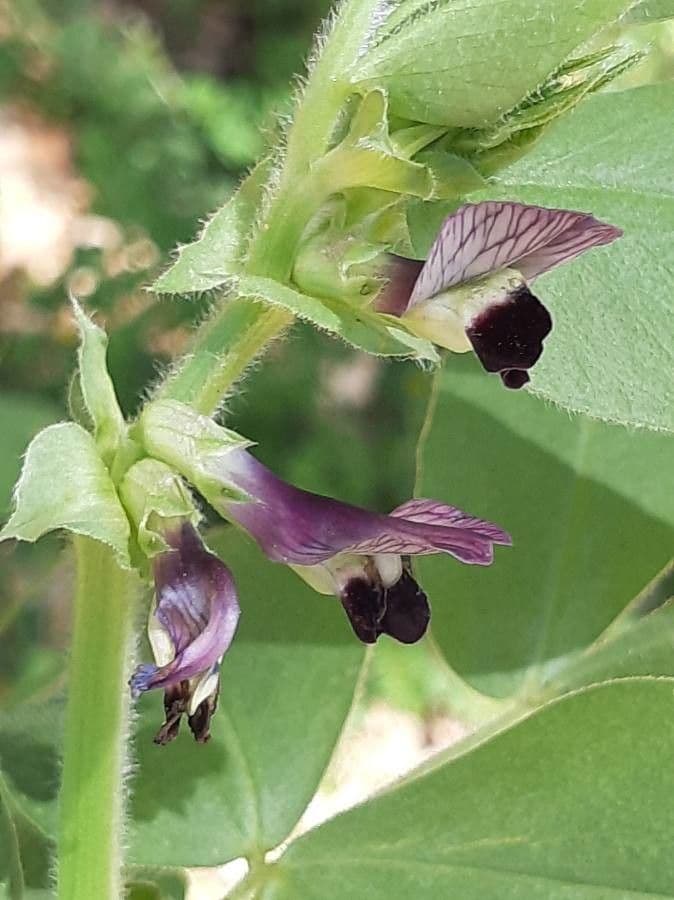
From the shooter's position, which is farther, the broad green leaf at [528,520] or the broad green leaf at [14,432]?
the broad green leaf at [14,432]

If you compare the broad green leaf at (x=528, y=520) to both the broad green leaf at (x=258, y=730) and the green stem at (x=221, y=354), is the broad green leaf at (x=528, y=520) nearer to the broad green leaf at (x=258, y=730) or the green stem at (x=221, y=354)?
the broad green leaf at (x=258, y=730)

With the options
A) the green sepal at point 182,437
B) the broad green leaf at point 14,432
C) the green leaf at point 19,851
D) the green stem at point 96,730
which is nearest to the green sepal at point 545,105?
the green sepal at point 182,437

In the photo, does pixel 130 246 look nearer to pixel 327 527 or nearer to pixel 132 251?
pixel 132 251

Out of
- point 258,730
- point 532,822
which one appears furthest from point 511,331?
point 258,730

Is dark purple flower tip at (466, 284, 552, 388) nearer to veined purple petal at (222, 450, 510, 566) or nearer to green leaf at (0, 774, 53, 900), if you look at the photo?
veined purple petal at (222, 450, 510, 566)

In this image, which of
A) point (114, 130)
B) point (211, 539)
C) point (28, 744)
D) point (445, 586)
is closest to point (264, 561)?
point (211, 539)

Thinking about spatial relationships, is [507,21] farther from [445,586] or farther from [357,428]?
[357,428]

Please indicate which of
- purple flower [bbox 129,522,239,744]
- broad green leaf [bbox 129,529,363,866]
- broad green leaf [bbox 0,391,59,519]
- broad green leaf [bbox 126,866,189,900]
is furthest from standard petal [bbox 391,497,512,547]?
broad green leaf [bbox 0,391,59,519]
